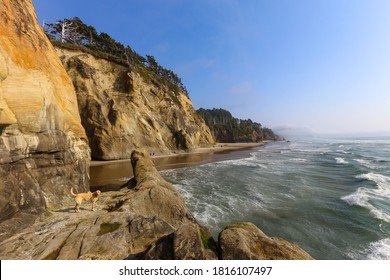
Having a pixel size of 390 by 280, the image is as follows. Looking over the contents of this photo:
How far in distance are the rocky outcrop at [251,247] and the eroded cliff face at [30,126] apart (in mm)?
6950

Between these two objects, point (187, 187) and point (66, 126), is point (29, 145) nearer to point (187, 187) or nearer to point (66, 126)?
point (66, 126)

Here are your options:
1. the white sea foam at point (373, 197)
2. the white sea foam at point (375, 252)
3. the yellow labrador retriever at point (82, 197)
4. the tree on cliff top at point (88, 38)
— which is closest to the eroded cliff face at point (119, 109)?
the tree on cliff top at point (88, 38)

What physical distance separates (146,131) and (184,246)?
117 ft

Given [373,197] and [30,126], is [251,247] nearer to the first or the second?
[30,126]

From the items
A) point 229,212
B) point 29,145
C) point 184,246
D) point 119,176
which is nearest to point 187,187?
point 229,212

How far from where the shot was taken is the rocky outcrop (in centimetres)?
436

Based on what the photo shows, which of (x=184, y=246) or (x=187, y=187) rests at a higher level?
(x=184, y=246)

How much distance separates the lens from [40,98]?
8.92 m

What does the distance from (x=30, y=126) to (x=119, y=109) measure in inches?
1065

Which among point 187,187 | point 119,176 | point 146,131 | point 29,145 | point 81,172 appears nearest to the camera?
point 29,145

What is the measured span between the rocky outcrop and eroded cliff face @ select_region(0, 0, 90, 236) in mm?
6950

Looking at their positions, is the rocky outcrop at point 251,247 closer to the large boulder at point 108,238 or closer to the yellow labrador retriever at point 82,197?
the large boulder at point 108,238

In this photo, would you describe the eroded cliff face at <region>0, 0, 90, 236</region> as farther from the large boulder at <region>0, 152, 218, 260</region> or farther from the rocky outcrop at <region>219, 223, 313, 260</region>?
the rocky outcrop at <region>219, 223, 313, 260</region>

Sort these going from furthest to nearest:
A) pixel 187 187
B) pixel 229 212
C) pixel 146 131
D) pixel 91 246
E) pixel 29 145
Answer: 1. pixel 146 131
2. pixel 187 187
3. pixel 229 212
4. pixel 29 145
5. pixel 91 246
